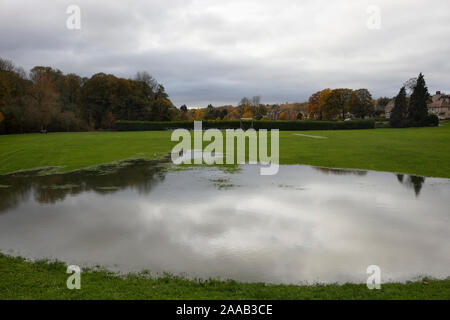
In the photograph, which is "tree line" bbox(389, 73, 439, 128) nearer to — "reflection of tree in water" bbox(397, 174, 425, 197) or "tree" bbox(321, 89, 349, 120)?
"tree" bbox(321, 89, 349, 120)

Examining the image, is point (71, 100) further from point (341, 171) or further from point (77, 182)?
point (341, 171)

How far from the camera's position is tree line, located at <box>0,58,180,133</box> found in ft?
169

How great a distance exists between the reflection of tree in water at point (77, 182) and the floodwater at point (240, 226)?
0.08 metres

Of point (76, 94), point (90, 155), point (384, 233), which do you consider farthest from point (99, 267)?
point (76, 94)

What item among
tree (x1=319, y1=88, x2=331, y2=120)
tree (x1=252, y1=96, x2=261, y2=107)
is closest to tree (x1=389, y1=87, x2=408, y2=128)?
tree (x1=319, y1=88, x2=331, y2=120)

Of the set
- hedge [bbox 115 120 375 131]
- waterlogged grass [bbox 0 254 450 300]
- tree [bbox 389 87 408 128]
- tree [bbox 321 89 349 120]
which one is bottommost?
waterlogged grass [bbox 0 254 450 300]

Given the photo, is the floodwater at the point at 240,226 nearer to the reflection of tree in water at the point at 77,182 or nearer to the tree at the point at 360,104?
the reflection of tree in water at the point at 77,182

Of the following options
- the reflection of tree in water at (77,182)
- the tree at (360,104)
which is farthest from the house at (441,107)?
the reflection of tree in water at (77,182)

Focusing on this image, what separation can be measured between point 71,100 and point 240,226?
76.3 m

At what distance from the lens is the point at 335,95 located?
8556cm

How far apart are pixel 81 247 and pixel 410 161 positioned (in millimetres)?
19041

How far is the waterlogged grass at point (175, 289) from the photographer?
4.76 metres

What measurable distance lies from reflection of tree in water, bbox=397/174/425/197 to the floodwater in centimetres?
4

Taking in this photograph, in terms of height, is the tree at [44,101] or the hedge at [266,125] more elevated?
the tree at [44,101]
